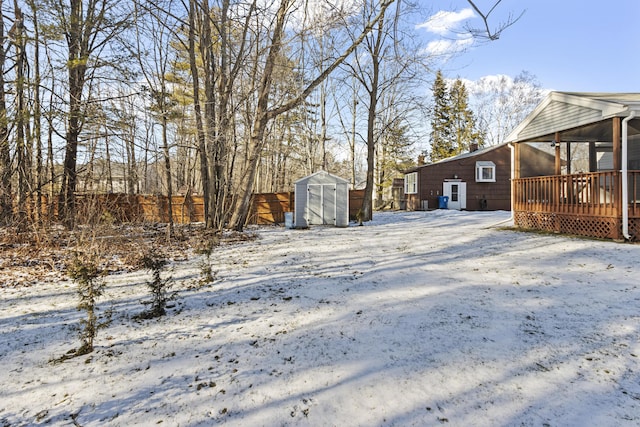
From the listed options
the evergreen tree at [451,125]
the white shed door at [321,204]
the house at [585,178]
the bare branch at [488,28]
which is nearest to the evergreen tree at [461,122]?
the evergreen tree at [451,125]

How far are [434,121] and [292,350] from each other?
33.9m

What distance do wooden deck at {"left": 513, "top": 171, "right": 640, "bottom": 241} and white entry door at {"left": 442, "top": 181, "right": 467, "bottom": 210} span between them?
1152cm

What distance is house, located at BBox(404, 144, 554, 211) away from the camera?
22.1m

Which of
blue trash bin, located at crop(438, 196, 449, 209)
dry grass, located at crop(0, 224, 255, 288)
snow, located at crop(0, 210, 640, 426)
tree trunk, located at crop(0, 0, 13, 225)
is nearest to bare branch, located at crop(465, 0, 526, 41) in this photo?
snow, located at crop(0, 210, 640, 426)

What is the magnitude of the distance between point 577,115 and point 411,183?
15.8 m

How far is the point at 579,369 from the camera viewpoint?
253 cm

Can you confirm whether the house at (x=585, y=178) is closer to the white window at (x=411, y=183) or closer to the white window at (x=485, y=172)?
the white window at (x=485, y=172)

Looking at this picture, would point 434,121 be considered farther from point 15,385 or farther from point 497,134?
point 15,385

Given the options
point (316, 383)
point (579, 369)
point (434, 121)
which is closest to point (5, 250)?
point (316, 383)

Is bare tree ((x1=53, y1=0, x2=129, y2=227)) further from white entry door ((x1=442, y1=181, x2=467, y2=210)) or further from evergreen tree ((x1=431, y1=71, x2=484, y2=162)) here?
evergreen tree ((x1=431, y1=71, x2=484, y2=162))

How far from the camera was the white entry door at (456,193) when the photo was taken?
72.6ft

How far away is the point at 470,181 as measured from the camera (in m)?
22.2

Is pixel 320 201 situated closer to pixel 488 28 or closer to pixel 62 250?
pixel 62 250

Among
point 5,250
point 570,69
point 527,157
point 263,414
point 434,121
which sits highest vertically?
point 434,121
